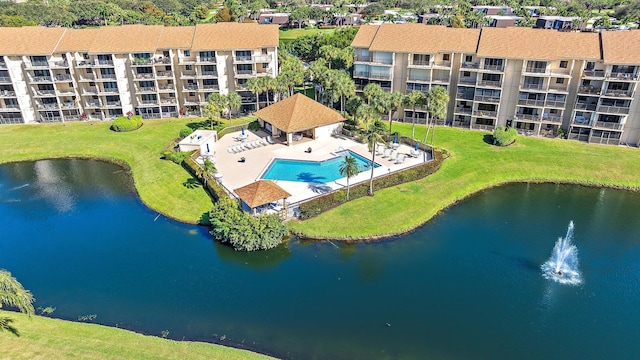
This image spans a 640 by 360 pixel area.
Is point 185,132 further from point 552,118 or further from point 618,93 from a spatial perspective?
point 618,93

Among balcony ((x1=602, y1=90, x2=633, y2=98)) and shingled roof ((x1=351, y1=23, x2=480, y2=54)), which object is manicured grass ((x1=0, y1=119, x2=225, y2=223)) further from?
balcony ((x1=602, y1=90, x2=633, y2=98))

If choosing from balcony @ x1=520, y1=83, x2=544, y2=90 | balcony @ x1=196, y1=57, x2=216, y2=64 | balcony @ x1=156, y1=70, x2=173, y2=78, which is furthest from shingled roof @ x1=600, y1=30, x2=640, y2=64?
balcony @ x1=156, y1=70, x2=173, y2=78

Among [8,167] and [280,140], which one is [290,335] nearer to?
[280,140]

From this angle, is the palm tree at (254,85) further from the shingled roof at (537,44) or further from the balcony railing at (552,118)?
the balcony railing at (552,118)

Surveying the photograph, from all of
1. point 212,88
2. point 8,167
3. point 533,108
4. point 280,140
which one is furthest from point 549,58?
point 8,167

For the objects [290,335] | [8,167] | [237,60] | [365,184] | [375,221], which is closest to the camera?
[290,335]

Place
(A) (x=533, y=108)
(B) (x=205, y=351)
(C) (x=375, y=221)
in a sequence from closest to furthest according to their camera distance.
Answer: (B) (x=205, y=351), (C) (x=375, y=221), (A) (x=533, y=108)
